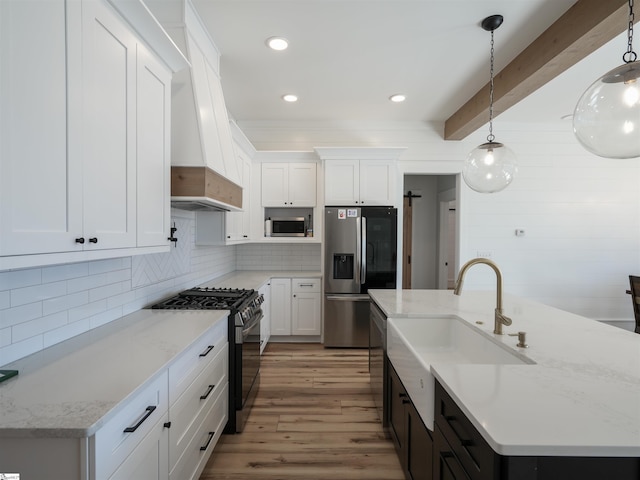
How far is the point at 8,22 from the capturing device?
3.03 feet

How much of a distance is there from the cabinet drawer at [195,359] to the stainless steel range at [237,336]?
0.38 ft

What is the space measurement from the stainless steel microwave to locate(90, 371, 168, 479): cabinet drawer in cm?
299

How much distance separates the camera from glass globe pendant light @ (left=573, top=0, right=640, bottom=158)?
46.2 inches

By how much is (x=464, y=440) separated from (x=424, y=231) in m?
5.52

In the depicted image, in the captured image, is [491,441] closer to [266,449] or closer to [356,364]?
[266,449]

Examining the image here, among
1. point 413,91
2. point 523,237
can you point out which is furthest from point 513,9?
point 523,237

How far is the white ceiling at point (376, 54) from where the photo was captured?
2.17m

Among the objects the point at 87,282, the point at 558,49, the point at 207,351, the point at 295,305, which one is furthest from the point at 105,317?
the point at 558,49

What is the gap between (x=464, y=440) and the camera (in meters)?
0.96

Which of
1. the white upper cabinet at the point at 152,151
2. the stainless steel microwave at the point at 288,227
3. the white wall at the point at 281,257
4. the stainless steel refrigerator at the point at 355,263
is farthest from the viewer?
the white wall at the point at 281,257

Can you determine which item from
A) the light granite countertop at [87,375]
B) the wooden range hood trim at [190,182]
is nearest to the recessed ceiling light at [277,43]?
the wooden range hood trim at [190,182]

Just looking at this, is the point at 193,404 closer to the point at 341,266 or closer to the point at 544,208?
the point at 341,266

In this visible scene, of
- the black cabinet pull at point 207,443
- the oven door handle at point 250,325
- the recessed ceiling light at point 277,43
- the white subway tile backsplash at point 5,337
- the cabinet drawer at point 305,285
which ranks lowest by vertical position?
the black cabinet pull at point 207,443

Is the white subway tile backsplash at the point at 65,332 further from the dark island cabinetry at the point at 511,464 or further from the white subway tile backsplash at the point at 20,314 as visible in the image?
the dark island cabinetry at the point at 511,464
